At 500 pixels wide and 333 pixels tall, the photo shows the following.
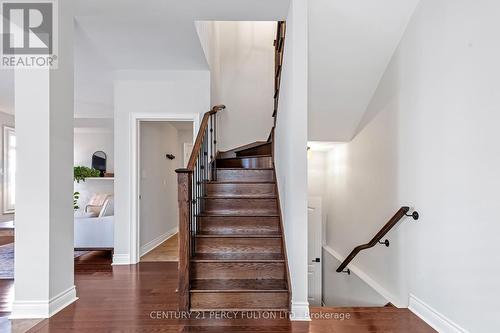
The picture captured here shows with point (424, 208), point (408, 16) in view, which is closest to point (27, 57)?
point (408, 16)

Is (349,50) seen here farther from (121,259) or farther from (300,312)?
(121,259)

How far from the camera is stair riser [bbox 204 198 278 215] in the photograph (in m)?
3.49

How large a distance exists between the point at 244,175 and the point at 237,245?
1.17 m

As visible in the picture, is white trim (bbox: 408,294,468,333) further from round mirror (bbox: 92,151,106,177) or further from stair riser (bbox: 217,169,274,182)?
round mirror (bbox: 92,151,106,177)

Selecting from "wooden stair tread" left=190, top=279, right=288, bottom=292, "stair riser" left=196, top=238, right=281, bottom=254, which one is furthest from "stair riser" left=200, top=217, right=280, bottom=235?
"wooden stair tread" left=190, top=279, right=288, bottom=292

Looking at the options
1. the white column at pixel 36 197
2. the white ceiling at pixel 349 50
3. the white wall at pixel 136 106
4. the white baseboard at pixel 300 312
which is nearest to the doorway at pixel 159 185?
the white wall at pixel 136 106

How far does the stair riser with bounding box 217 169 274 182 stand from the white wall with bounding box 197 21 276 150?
4.31ft

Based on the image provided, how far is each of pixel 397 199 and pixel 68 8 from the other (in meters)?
3.42

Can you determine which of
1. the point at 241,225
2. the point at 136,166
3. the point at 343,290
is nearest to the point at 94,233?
the point at 136,166

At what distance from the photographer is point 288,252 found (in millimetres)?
2689

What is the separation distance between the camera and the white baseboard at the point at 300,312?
2.36 metres

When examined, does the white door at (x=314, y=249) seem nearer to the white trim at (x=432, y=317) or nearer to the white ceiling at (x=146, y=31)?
the white trim at (x=432, y=317)

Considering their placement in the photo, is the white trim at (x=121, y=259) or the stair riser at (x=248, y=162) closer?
the white trim at (x=121, y=259)

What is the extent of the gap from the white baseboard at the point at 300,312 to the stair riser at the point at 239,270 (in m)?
0.40
